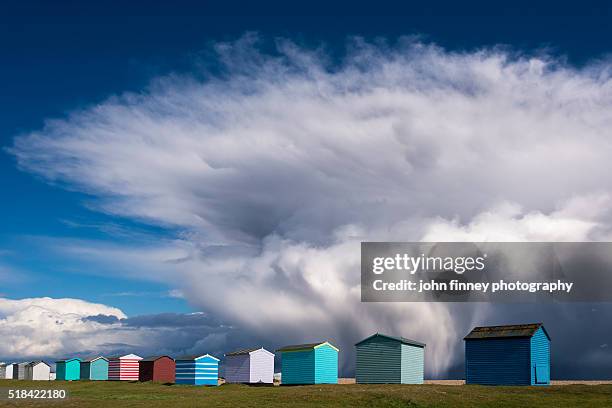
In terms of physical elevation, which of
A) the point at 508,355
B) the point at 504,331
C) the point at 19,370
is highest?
the point at 504,331

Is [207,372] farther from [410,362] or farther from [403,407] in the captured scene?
[403,407]

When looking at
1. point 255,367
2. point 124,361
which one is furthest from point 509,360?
point 124,361

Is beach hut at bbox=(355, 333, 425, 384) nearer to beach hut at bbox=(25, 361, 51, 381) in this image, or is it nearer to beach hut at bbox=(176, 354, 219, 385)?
beach hut at bbox=(176, 354, 219, 385)

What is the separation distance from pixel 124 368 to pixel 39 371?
30423 millimetres

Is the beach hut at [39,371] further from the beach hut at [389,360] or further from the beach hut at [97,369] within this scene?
the beach hut at [389,360]

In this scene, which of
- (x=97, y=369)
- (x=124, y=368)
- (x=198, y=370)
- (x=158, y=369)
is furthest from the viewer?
(x=97, y=369)

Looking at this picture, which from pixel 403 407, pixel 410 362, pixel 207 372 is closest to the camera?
pixel 403 407

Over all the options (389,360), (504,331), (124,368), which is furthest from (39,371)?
(504,331)

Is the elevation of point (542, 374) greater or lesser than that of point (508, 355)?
lesser

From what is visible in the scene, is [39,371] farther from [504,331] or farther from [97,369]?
[504,331]

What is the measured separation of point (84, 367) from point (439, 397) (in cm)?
8748

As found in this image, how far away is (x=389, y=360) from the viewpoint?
69.9 meters

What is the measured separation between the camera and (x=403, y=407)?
4819cm

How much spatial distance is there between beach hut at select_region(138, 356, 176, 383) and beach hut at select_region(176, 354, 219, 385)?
1245 cm
